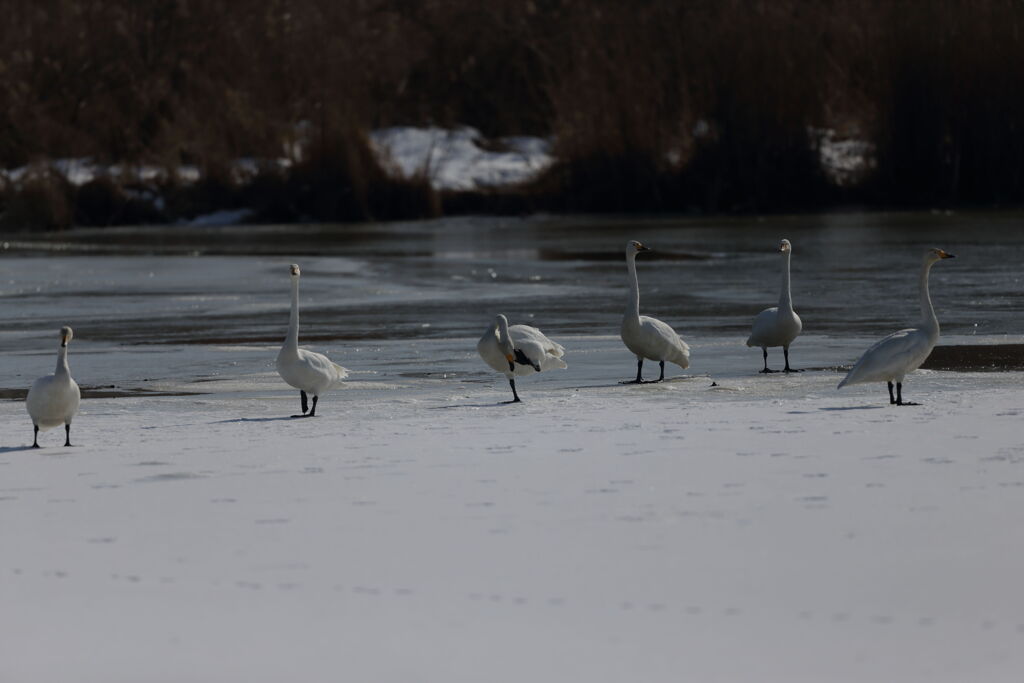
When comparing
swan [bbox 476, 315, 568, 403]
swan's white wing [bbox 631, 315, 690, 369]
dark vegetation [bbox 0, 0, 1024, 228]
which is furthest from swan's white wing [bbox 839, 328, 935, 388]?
dark vegetation [bbox 0, 0, 1024, 228]

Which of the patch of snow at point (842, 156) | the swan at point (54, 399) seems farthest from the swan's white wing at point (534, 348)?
the patch of snow at point (842, 156)

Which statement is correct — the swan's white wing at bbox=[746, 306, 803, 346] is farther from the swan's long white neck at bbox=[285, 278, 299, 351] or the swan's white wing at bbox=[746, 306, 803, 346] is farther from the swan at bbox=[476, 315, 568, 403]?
the swan's long white neck at bbox=[285, 278, 299, 351]

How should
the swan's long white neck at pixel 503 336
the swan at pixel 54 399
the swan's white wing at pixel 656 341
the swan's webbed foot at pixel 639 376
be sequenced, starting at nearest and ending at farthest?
the swan at pixel 54 399 < the swan's long white neck at pixel 503 336 < the swan's white wing at pixel 656 341 < the swan's webbed foot at pixel 639 376

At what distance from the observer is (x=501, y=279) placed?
18016mm

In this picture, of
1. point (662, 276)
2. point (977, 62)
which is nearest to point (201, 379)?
point (662, 276)

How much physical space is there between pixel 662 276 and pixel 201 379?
27.8ft

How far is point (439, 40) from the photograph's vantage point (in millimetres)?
43781

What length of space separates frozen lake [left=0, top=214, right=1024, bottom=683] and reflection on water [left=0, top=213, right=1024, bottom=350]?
95cm

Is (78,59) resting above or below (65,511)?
above

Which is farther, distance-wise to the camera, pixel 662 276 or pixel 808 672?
pixel 662 276

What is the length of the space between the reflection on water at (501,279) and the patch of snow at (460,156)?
432cm

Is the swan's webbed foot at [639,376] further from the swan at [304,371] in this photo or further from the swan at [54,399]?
the swan at [54,399]

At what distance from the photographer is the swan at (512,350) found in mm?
8828

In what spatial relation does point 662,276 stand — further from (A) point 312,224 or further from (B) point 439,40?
(B) point 439,40
